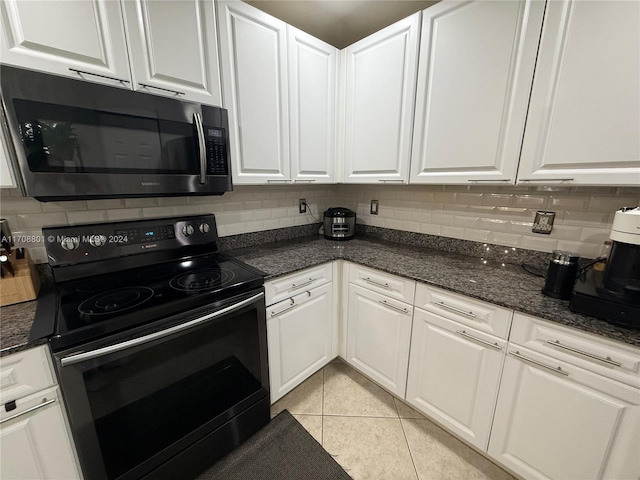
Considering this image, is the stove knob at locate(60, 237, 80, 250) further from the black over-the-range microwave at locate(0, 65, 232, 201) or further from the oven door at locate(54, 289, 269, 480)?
the oven door at locate(54, 289, 269, 480)

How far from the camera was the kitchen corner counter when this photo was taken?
3.24 ft

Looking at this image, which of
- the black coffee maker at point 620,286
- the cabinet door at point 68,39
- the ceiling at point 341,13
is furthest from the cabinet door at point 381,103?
the cabinet door at point 68,39

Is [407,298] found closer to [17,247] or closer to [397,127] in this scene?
[397,127]

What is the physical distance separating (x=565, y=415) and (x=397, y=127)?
1595 mm

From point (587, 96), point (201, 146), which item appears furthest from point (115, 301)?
point (587, 96)

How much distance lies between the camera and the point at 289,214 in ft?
7.00

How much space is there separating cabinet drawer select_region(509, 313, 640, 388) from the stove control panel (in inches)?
64.9

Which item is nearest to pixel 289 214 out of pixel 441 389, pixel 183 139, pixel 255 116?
pixel 255 116

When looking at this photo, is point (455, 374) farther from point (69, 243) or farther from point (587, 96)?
point (69, 243)

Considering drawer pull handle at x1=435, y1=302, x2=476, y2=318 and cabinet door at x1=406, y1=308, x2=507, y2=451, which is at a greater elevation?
drawer pull handle at x1=435, y1=302, x2=476, y2=318

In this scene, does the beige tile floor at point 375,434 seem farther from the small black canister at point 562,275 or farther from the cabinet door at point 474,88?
the cabinet door at point 474,88

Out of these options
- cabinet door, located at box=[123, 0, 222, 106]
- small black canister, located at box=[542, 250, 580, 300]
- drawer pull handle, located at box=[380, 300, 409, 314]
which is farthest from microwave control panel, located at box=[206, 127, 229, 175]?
small black canister, located at box=[542, 250, 580, 300]

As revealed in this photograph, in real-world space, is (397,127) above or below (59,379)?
above

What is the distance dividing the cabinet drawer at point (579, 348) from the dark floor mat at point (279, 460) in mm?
1072
